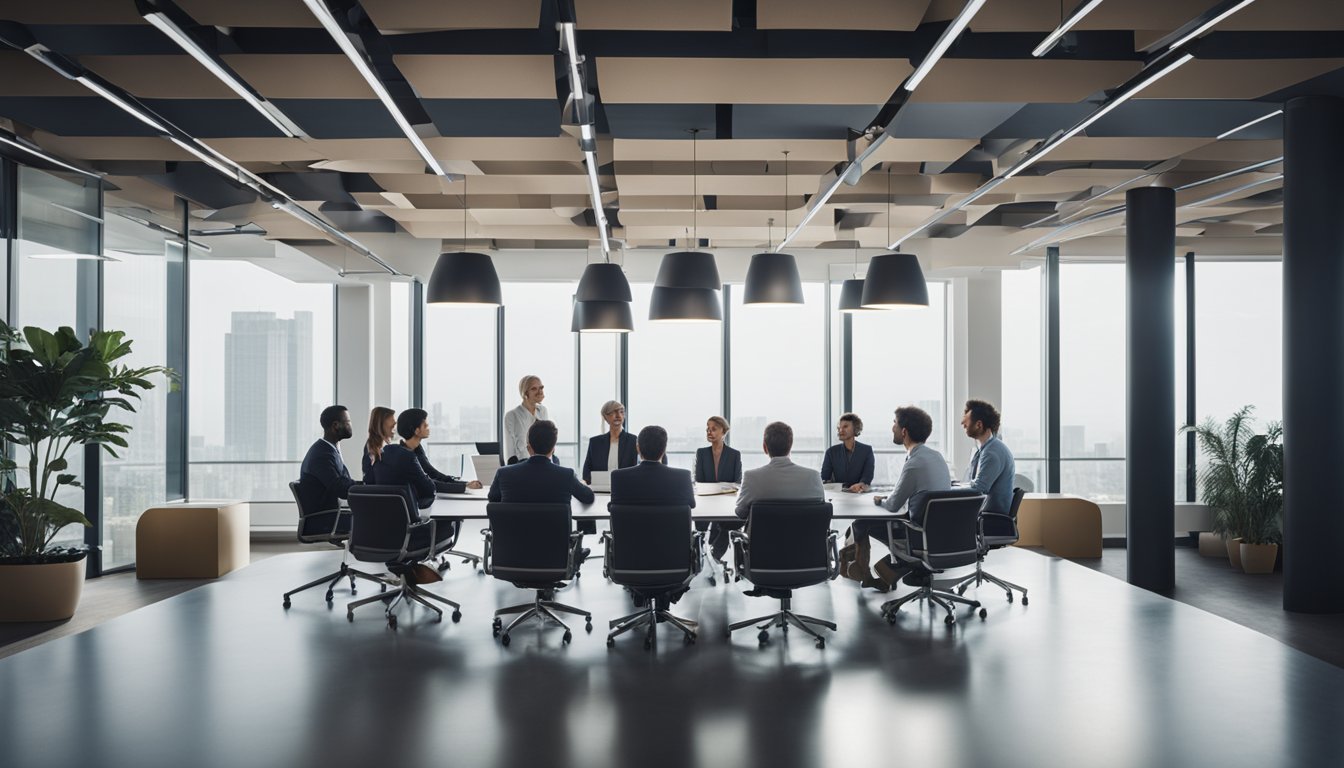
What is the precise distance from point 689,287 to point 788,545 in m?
2.13

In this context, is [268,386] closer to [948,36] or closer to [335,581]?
[335,581]

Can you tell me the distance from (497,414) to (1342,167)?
29.5 ft

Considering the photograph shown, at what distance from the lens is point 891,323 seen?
38.1 feet

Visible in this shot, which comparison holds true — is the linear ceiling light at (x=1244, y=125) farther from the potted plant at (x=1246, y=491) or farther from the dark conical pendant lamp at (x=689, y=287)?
the potted plant at (x=1246, y=491)

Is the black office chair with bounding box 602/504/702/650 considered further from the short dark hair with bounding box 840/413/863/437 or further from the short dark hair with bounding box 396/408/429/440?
the short dark hair with bounding box 840/413/863/437

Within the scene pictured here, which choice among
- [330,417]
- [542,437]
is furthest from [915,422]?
[330,417]

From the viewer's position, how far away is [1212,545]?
31.7 feet

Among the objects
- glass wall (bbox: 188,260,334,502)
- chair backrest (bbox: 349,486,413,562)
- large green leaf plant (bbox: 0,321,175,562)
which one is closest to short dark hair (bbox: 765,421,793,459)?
chair backrest (bbox: 349,486,413,562)

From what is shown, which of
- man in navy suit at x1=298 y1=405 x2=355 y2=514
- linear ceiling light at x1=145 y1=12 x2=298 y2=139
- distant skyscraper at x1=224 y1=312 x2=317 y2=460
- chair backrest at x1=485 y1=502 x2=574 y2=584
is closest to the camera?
linear ceiling light at x1=145 y1=12 x2=298 y2=139

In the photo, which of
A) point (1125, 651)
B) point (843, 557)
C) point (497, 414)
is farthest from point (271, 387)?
point (1125, 651)

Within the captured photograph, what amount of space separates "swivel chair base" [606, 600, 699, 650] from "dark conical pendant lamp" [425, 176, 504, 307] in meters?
2.32

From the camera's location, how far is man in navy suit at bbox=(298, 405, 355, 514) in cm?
659

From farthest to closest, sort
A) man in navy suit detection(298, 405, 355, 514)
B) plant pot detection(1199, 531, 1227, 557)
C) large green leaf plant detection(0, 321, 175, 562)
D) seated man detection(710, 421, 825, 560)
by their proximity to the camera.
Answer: plant pot detection(1199, 531, 1227, 557), man in navy suit detection(298, 405, 355, 514), large green leaf plant detection(0, 321, 175, 562), seated man detection(710, 421, 825, 560)

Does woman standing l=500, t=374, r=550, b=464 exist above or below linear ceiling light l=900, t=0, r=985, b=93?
below
